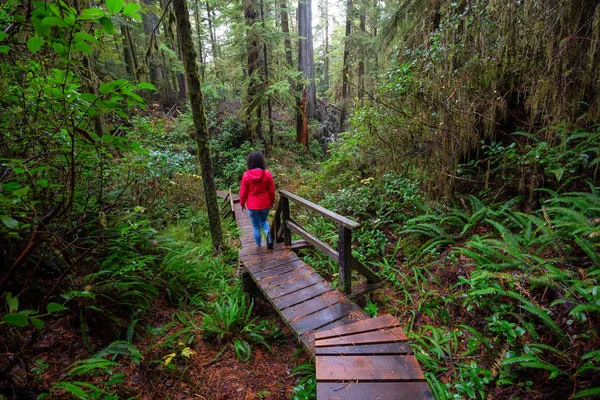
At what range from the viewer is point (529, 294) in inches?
124

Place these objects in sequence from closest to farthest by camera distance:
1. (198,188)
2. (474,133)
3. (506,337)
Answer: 1. (506,337)
2. (474,133)
3. (198,188)

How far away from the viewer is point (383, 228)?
19.4ft

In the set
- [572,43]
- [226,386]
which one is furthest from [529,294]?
[226,386]

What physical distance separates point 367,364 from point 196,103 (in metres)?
5.25

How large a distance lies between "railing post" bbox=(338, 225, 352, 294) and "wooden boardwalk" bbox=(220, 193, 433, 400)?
17cm

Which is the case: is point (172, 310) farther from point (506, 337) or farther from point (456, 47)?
point (456, 47)

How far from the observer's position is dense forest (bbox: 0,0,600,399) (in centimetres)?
236

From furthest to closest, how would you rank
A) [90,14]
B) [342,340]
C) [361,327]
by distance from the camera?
[361,327], [342,340], [90,14]

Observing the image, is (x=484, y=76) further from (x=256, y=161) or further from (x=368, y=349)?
(x=368, y=349)

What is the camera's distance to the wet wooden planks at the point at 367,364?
2414 mm

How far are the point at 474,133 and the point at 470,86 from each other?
31.4 inches

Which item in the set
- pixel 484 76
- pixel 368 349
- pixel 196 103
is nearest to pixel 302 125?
pixel 196 103

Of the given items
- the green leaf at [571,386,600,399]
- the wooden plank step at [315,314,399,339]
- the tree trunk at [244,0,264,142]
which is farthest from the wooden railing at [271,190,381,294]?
the tree trunk at [244,0,264,142]

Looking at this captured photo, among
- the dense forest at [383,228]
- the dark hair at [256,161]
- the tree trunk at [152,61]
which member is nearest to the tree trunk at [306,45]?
the tree trunk at [152,61]
